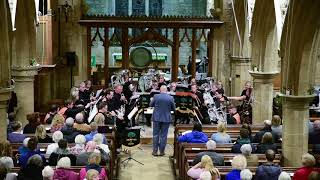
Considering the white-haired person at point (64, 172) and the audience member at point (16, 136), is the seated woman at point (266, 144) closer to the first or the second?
the white-haired person at point (64, 172)

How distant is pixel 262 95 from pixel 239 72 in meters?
Answer: 3.66

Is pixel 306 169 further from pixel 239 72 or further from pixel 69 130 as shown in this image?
pixel 239 72

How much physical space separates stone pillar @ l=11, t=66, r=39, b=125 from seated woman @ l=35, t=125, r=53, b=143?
4.20 metres

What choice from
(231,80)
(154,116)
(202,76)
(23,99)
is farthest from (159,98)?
(202,76)

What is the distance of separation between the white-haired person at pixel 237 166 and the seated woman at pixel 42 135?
3657mm

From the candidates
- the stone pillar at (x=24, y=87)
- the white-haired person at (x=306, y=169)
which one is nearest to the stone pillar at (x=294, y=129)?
the white-haired person at (x=306, y=169)

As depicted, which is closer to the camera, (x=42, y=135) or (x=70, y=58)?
(x=42, y=135)

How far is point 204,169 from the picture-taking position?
789cm

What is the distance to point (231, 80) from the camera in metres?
18.7

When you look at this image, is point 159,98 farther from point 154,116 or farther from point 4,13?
point 4,13

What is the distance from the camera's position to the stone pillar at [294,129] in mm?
10211

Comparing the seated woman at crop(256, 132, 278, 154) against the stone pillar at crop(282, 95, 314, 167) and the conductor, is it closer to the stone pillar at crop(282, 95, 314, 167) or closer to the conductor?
the stone pillar at crop(282, 95, 314, 167)

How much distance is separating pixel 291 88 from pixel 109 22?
9501mm

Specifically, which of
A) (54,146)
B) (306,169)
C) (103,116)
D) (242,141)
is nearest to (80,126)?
(103,116)
